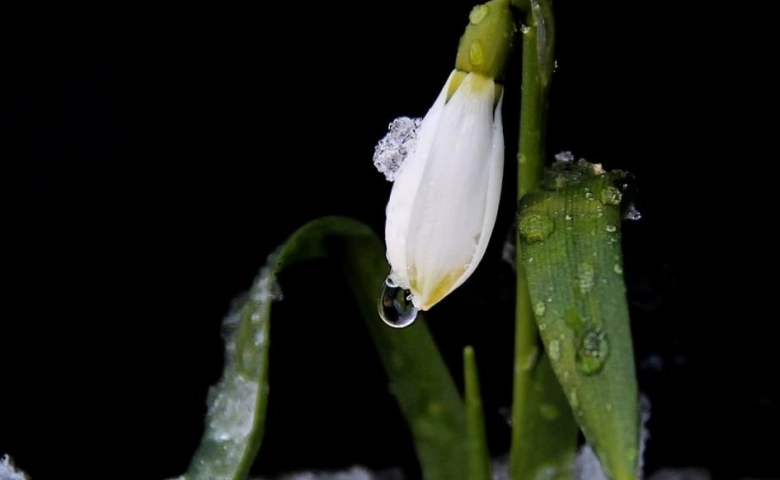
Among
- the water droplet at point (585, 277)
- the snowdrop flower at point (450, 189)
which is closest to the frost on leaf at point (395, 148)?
the snowdrop flower at point (450, 189)

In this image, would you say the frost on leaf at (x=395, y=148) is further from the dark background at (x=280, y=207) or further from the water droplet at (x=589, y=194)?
the dark background at (x=280, y=207)

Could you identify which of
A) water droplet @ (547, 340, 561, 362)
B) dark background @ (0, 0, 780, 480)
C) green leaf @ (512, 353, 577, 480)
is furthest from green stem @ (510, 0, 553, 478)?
dark background @ (0, 0, 780, 480)

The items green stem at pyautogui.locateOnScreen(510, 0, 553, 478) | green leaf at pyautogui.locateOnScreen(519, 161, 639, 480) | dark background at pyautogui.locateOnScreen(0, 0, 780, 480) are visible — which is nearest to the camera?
green leaf at pyautogui.locateOnScreen(519, 161, 639, 480)

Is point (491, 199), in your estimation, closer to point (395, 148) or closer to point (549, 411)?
point (395, 148)

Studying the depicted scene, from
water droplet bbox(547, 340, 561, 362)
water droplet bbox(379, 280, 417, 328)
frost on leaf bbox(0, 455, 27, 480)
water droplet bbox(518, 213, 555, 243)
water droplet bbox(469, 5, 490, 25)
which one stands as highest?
water droplet bbox(469, 5, 490, 25)

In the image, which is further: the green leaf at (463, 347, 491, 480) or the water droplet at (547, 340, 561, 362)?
the green leaf at (463, 347, 491, 480)

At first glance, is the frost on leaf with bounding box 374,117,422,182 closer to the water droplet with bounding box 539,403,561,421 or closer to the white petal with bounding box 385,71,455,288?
the white petal with bounding box 385,71,455,288

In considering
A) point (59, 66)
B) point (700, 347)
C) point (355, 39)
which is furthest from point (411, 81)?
point (700, 347)
